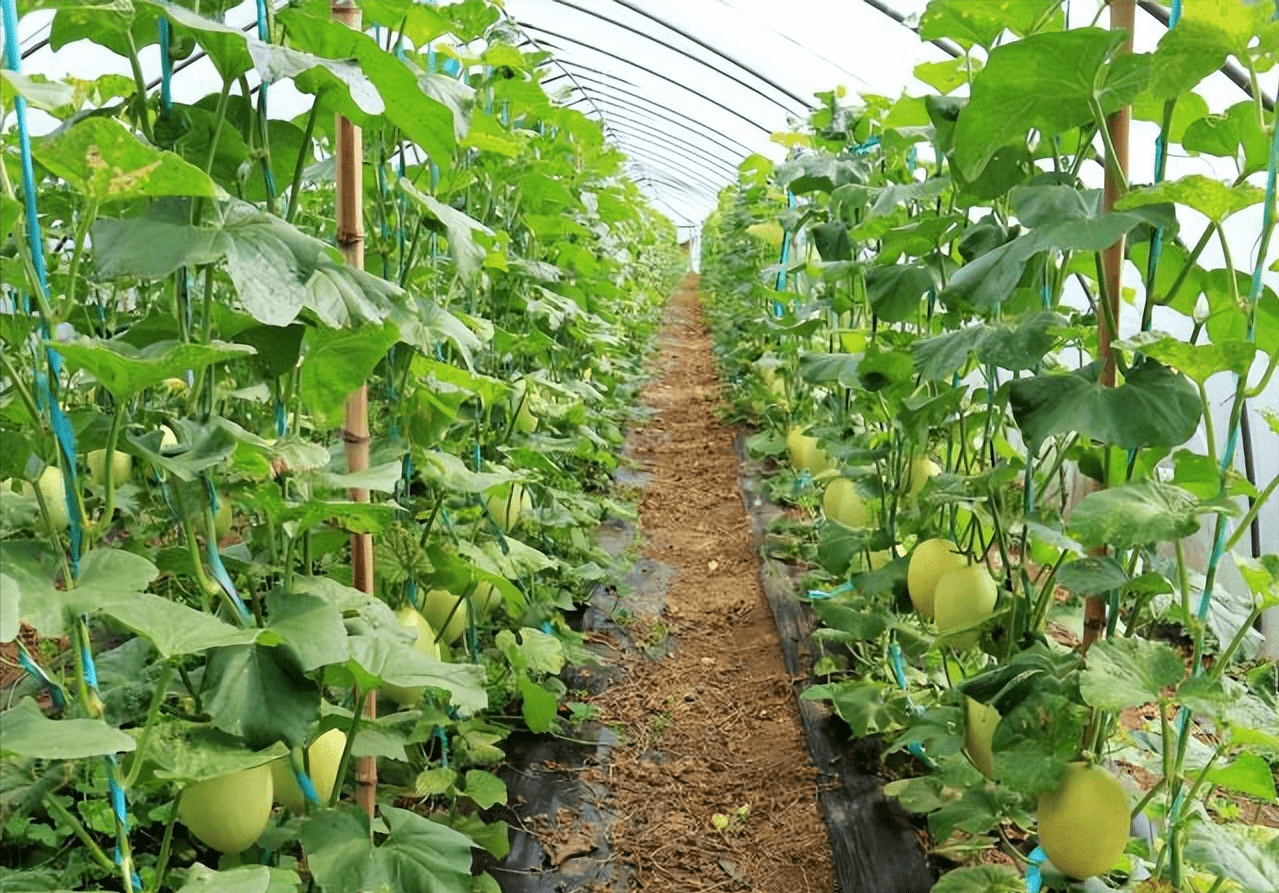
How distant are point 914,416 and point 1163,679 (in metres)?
0.81

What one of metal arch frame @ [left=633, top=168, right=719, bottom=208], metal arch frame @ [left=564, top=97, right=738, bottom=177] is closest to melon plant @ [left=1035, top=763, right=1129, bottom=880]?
metal arch frame @ [left=564, top=97, right=738, bottom=177]

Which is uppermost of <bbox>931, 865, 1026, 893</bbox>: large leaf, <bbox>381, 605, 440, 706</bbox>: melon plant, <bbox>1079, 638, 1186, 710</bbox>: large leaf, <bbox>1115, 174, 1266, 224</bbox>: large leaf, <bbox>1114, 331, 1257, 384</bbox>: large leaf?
<bbox>1115, 174, 1266, 224</bbox>: large leaf

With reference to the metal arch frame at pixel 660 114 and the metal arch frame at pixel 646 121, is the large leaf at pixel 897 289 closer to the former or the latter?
the metal arch frame at pixel 660 114

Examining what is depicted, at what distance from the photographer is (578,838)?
2.66m

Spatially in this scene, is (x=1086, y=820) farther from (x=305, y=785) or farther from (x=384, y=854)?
(x=305, y=785)

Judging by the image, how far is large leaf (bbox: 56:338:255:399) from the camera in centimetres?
103

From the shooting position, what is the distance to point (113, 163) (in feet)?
3.34

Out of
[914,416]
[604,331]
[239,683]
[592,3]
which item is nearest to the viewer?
[239,683]

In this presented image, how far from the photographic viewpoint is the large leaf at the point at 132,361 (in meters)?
1.03

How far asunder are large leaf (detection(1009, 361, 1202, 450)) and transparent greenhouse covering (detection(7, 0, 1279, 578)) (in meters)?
0.32

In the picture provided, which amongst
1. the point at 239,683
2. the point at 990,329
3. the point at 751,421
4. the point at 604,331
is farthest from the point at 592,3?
the point at 239,683

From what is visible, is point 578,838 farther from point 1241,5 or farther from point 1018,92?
point 1241,5

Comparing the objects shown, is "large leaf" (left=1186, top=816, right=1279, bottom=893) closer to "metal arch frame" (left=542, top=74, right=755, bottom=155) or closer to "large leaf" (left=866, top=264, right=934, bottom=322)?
"large leaf" (left=866, top=264, right=934, bottom=322)

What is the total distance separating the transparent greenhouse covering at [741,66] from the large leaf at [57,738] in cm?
70
